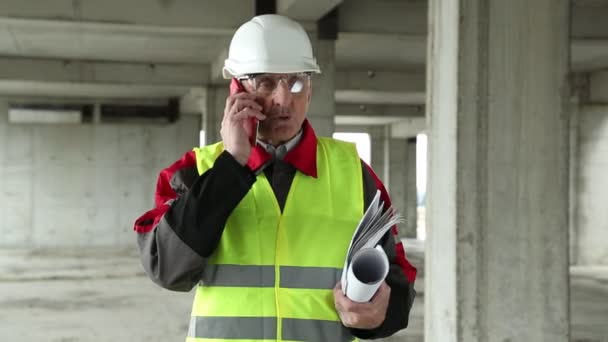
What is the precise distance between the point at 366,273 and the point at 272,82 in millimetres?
541

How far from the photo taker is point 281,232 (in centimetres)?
180

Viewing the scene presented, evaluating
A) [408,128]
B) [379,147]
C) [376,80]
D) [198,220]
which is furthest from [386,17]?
[379,147]

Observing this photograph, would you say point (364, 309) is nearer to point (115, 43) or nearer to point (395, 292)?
point (395, 292)

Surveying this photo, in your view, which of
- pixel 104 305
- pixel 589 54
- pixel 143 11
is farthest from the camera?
pixel 589 54

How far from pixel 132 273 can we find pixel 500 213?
11804 mm

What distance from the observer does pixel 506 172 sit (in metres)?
4.99

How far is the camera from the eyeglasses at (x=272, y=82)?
1.83m

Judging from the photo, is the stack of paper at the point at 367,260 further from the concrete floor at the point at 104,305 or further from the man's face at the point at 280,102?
the concrete floor at the point at 104,305

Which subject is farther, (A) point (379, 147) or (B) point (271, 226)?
(A) point (379, 147)

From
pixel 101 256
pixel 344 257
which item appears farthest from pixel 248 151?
pixel 101 256

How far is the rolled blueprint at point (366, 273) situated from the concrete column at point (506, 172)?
3424 mm

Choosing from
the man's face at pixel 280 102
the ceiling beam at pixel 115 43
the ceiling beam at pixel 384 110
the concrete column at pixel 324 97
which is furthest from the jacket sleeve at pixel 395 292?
the ceiling beam at pixel 384 110

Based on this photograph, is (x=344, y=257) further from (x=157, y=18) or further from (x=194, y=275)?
(x=157, y=18)

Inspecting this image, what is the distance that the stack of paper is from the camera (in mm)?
1546
